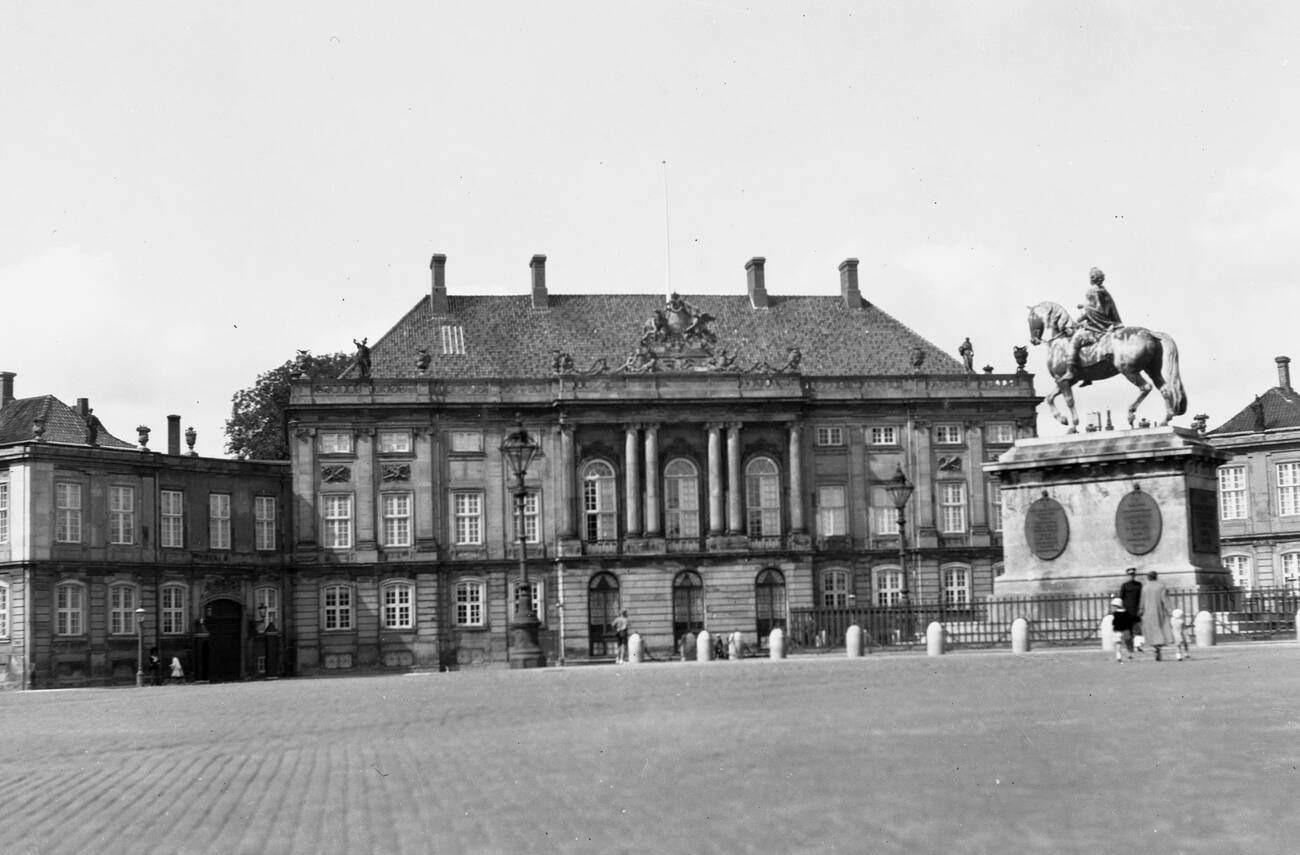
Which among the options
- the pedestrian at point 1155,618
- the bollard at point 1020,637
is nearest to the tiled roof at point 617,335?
the bollard at point 1020,637

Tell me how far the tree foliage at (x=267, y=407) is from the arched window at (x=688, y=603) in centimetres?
2098

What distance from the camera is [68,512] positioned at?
202 ft

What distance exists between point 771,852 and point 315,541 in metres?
60.4

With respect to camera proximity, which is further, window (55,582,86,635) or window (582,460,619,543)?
window (582,460,619,543)

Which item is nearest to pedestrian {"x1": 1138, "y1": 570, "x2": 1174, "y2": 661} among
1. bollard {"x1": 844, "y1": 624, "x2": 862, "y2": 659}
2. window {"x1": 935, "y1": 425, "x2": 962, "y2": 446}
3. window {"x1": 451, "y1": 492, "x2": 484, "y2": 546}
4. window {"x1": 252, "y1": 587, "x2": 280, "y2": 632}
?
bollard {"x1": 844, "y1": 624, "x2": 862, "y2": 659}

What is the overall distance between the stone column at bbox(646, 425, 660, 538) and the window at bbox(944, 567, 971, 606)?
11640mm

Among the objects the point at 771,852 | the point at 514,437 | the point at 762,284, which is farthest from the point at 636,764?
the point at 762,284

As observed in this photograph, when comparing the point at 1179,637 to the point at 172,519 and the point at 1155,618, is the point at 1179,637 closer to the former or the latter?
the point at 1155,618

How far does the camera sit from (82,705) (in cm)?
3009

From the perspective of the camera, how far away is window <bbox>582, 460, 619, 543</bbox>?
232 feet

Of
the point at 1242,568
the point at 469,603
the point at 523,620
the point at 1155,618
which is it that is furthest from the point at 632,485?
the point at 1155,618

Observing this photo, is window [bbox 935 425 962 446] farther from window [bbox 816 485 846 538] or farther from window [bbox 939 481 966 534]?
window [bbox 816 485 846 538]

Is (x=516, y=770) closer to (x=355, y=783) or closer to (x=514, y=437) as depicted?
(x=355, y=783)

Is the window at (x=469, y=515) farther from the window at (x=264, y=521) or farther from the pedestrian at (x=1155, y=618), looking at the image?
the pedestrian at (x=1155, y=618)
